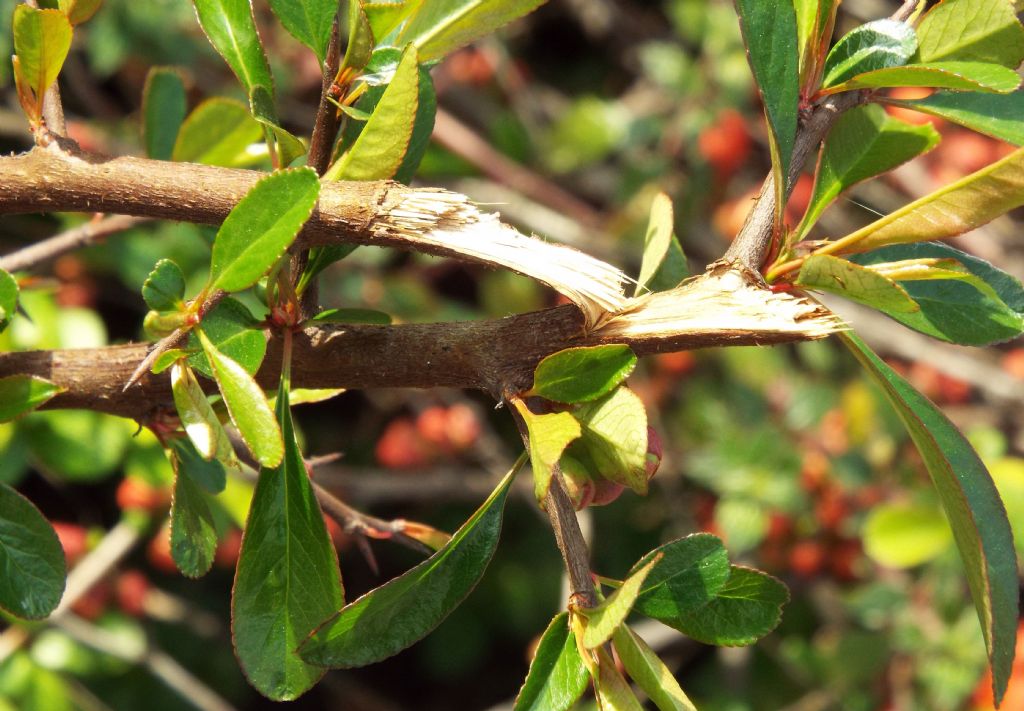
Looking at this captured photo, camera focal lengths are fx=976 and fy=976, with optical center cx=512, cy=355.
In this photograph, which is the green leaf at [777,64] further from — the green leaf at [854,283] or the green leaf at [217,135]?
the green leaf at [217,135]

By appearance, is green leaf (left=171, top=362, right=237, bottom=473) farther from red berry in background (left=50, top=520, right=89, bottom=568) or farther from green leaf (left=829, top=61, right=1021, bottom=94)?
red berry in background (left=50, top=520, right=89, bottom=568)

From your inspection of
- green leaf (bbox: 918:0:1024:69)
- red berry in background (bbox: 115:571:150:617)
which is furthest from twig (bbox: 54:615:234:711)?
green leaf (bbox: 918:0:1024:69)

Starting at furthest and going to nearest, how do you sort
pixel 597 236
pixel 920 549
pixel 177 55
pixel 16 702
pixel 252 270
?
pixel 597 236 → pixel 177 55 → pixel 920 549 → pixel 16 702 → pixel 252 270

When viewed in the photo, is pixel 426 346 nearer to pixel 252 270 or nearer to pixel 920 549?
pixel 252 270

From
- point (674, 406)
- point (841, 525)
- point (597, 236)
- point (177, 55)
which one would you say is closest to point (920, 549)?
point (841, 525)

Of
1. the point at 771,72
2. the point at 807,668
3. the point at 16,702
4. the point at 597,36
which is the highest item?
the point at 771,72

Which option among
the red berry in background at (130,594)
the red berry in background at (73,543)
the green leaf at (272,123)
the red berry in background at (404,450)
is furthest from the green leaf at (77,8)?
the red berry in background at (404,450)
